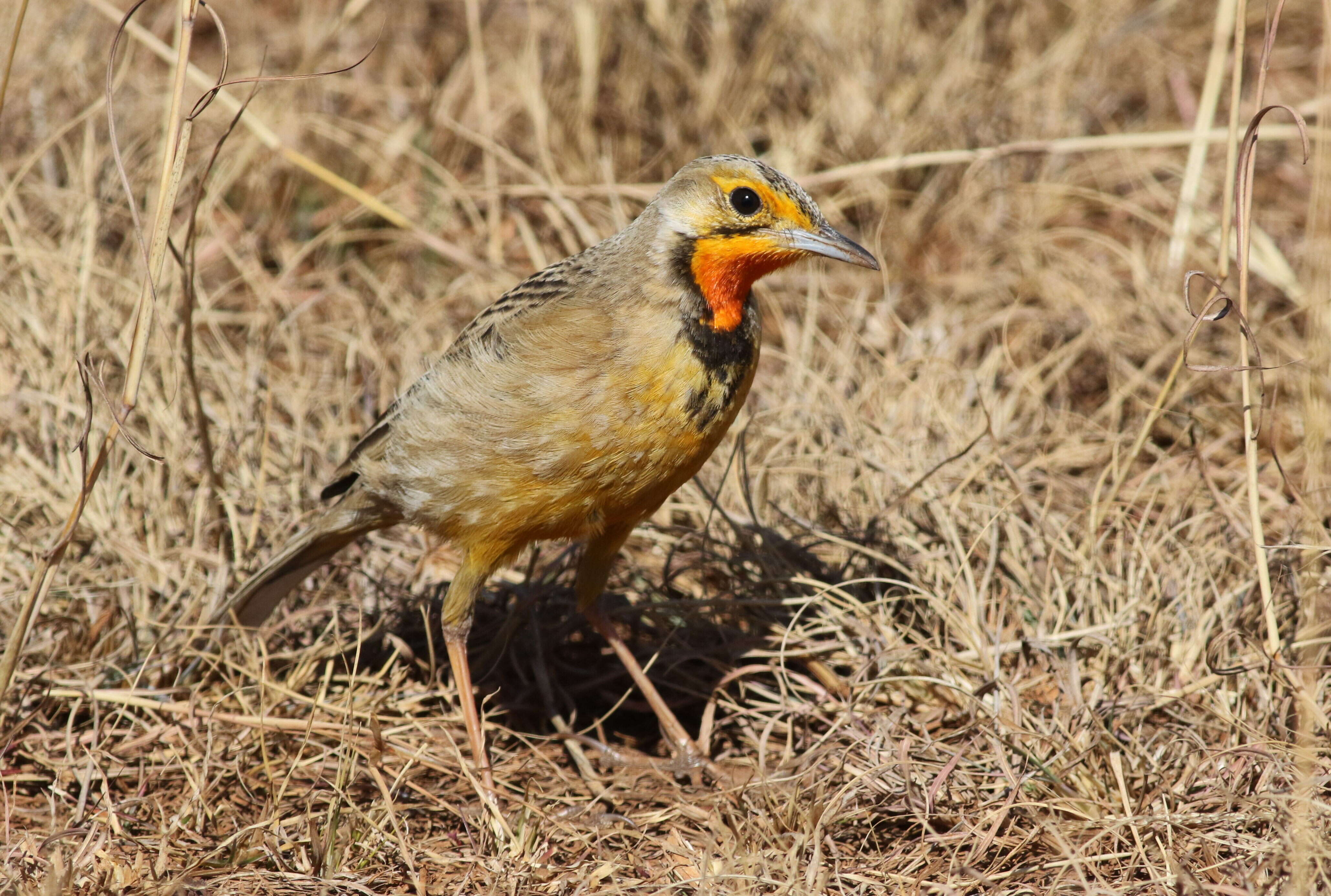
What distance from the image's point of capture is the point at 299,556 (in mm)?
5000

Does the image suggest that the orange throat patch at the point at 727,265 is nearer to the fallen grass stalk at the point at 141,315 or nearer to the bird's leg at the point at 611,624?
the bird's leg at the point at 611,624

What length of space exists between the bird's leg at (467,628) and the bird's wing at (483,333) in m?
0.60

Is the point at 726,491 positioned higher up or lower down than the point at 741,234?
lower down

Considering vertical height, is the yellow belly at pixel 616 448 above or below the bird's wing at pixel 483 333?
below

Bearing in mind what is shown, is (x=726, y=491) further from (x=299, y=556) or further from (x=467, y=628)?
(x=299, y=556)

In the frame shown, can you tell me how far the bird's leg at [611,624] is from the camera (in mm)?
4902

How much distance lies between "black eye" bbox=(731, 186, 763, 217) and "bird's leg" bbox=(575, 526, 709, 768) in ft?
4.08

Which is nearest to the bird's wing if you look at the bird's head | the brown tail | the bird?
the bird

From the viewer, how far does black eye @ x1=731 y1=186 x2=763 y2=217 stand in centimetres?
444

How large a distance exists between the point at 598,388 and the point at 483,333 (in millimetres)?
747

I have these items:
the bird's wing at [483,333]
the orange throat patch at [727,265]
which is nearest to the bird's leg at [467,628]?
the bird's wing at [483,333]

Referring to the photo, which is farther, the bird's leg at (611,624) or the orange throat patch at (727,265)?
the bird's leg at (611,624)

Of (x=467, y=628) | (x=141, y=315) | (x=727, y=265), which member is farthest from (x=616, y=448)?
(x=141, y=315)

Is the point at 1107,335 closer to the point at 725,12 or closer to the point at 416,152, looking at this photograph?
the point at 725,12
